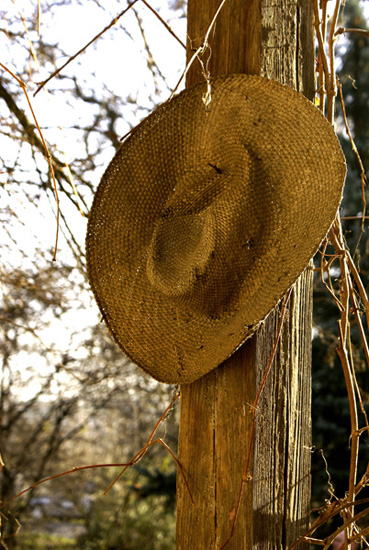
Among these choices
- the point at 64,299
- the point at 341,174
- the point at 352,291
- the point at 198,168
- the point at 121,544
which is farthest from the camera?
the point at 121,544

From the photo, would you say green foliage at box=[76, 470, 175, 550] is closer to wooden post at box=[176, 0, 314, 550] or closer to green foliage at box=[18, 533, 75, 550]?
green foliage at box=[18, 533, 75, 550]

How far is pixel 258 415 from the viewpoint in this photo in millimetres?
1098

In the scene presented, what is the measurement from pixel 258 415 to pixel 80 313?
12.1 ft

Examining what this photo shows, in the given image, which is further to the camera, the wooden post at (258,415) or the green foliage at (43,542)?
the green foliage at (43,542)

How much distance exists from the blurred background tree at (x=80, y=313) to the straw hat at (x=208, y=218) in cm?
32

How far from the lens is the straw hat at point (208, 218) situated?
104 cm

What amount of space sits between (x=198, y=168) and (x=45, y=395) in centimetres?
556


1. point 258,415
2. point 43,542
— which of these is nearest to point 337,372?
point 258,415

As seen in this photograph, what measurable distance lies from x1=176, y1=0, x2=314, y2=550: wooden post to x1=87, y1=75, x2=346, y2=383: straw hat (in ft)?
0.27

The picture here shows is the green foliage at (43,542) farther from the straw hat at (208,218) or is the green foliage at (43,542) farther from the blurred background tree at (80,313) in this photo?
the straw hat at (208,218)

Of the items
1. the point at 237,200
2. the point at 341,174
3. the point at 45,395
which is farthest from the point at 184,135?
the point at 45,395

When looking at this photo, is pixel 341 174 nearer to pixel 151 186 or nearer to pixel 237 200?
pixel 237 200

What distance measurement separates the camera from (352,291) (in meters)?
1.37

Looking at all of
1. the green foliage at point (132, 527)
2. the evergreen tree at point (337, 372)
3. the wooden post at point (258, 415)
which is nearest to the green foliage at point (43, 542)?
the green foliage at point (132, 527)
